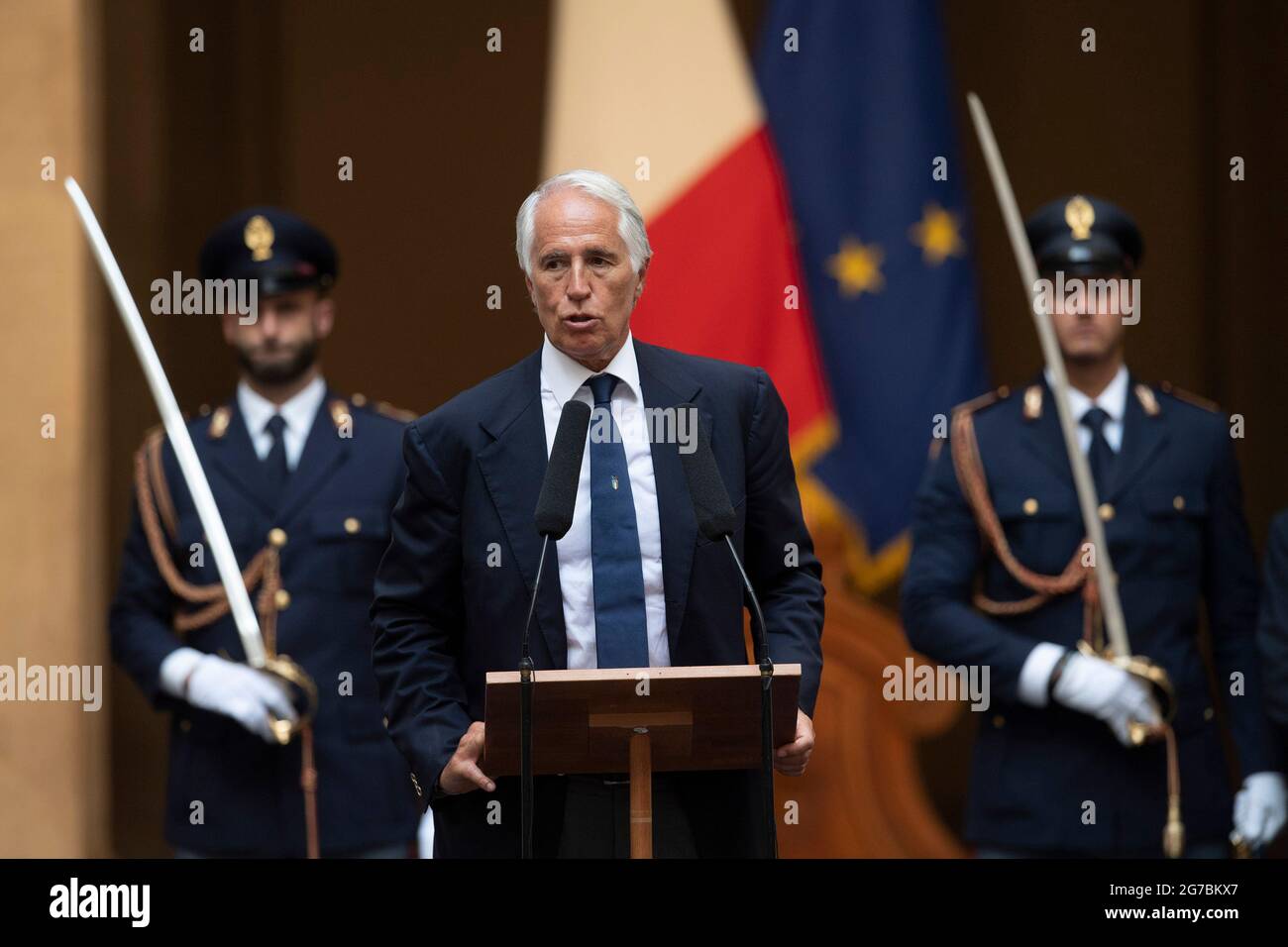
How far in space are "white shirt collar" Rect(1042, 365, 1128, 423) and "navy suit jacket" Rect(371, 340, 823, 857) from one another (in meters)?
1.51

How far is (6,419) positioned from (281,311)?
0.83 meters

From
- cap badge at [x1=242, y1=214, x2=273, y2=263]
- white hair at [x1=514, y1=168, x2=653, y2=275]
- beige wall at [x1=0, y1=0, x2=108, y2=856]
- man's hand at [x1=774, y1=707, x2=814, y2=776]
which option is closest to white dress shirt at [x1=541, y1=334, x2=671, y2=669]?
white hair at [x1=514, y1=168, x2=653, y2=275]

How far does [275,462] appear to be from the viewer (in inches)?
179

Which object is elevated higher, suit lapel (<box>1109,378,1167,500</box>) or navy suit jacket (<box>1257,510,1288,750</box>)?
suit lapel (<box>1109,378,1167,500</box>)

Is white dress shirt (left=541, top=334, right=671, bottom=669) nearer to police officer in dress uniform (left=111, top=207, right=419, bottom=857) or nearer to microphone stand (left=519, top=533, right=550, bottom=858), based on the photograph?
microphone stand (left=519, top=533, right=550, bottom=858)

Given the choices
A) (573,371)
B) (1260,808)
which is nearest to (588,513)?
(573,371)

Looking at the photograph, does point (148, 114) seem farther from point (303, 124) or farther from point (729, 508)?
point (729, 508)

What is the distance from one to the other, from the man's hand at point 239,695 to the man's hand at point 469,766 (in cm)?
166

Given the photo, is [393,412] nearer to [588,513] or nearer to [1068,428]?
[1068,428]

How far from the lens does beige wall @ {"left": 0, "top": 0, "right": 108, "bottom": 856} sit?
4.79m

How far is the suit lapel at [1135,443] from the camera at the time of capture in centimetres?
439

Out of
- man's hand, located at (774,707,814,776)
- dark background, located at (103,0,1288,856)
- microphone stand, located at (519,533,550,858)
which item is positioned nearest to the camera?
microphone stand, located at (519,533,550,858)

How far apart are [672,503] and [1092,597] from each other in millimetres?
1650

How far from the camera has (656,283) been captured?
4.79 metres
